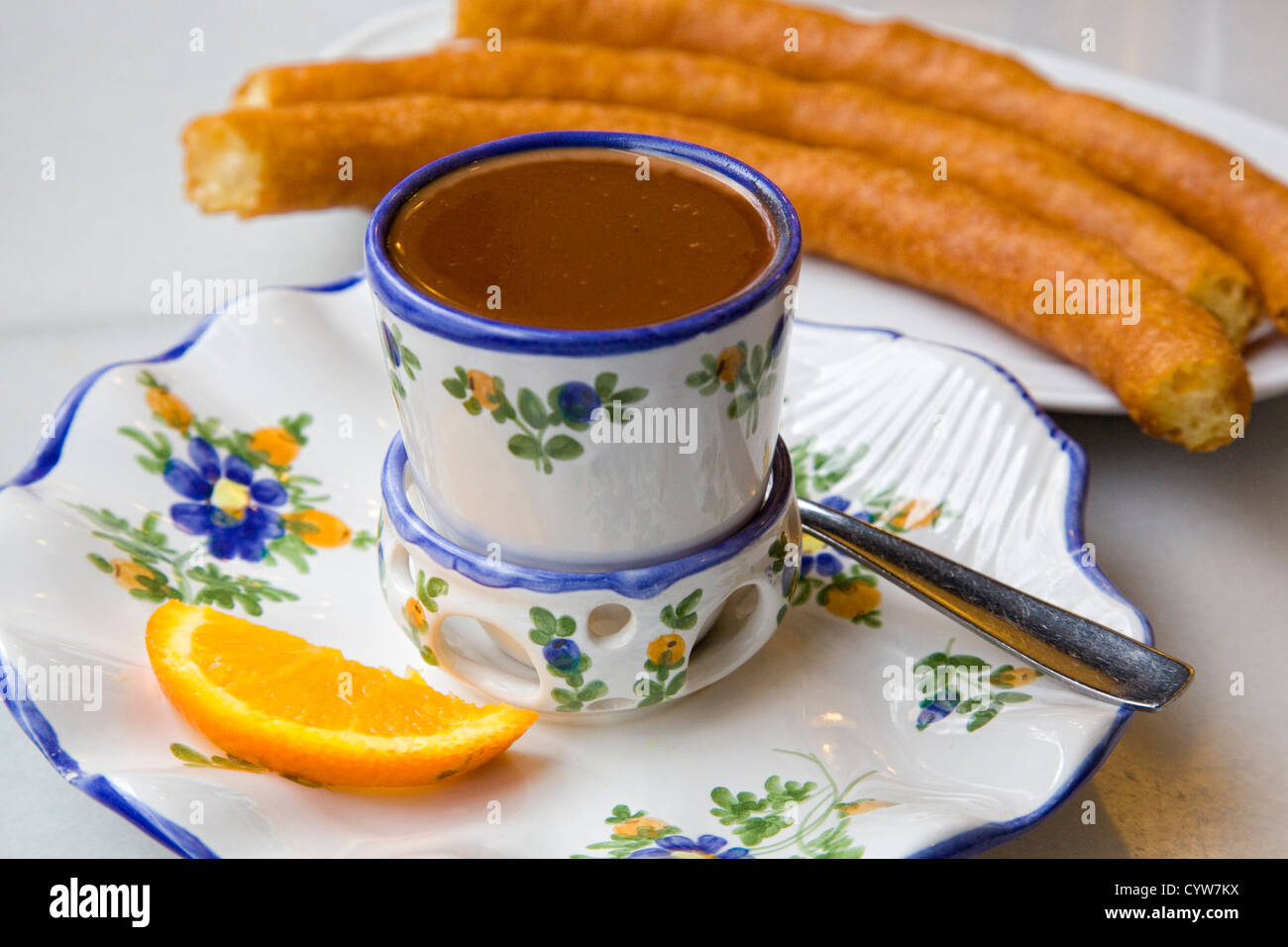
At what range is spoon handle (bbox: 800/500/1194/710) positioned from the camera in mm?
830

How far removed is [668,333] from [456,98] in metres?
0.90

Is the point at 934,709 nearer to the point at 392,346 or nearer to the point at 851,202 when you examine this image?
the point at 392,346

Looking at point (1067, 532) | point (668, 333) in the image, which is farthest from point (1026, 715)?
point (668, 333)

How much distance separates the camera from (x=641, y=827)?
80 cm

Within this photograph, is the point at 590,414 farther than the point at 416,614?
No

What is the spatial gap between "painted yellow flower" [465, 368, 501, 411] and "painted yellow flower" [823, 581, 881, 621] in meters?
0.36

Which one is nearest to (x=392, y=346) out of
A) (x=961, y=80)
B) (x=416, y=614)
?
(x=416, y=614)

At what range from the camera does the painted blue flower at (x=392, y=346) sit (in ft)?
2.52

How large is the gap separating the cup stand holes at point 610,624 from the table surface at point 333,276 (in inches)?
11.8

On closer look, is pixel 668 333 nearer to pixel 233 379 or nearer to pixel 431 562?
pixel 431 562

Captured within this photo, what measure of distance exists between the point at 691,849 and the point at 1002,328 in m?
0.76

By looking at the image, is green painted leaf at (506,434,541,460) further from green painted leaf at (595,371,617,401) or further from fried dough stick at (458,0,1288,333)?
fried dough stick at (458,0,1288,333)

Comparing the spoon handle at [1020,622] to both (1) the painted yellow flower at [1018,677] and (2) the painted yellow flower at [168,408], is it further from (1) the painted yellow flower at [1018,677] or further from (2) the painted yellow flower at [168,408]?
(2) the painted yellow flower at [168,408]

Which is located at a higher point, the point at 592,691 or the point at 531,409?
the point at 531,409
